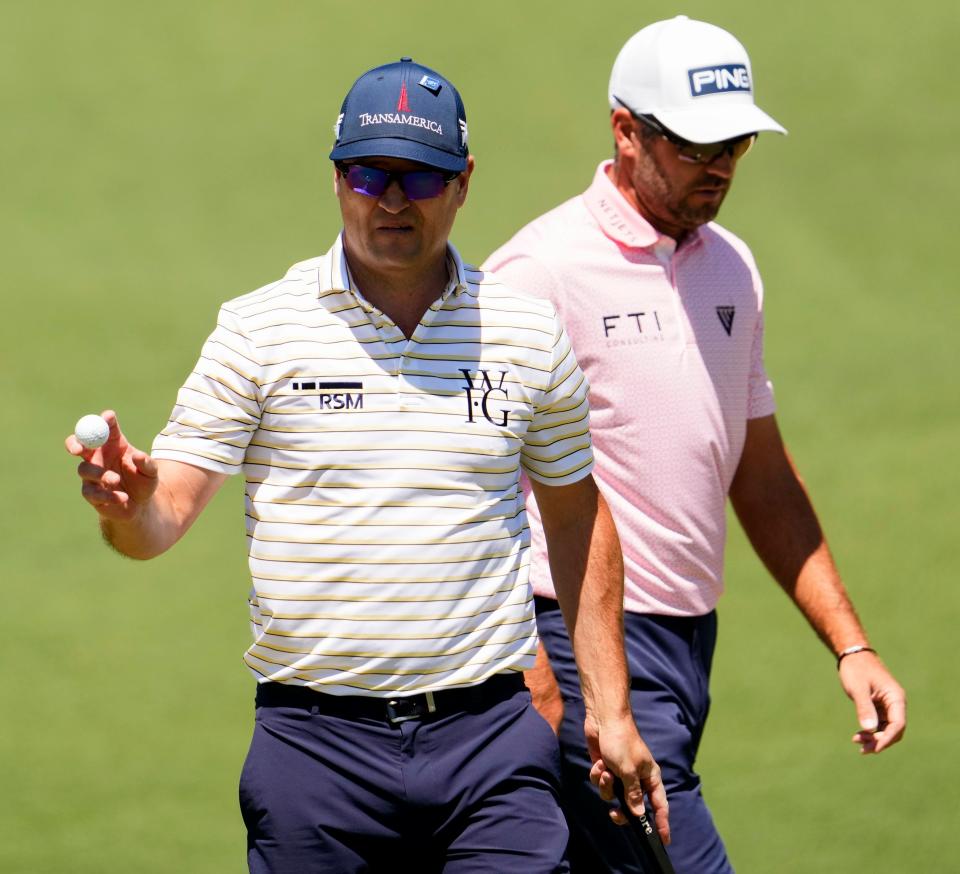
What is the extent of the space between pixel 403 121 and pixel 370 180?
0.43 ft

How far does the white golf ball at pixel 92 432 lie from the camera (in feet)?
10.1

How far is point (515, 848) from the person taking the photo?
3.54 m

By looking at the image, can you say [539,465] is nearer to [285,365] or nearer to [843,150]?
[285,365]

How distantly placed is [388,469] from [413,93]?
2.46 ft

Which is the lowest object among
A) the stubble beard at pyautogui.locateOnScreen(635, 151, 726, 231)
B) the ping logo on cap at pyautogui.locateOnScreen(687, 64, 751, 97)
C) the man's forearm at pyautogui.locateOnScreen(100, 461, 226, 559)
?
the man's forearm at pyautogui.locateOnScreen(100, 461, 226, 559)

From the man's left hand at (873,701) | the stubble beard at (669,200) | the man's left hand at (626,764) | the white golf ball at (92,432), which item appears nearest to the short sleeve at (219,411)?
the white golf ball at (92,432)

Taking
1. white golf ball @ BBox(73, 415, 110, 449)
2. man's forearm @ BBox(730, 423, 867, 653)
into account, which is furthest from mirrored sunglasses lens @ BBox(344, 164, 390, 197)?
man's forearm @ BBox(730, 423, 867, 653)

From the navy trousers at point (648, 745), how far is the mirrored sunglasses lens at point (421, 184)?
1.16m

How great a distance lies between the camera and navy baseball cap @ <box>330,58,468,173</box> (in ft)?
11.7

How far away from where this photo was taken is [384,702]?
3.48 m

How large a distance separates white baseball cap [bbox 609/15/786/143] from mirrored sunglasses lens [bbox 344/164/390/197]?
1091 mm

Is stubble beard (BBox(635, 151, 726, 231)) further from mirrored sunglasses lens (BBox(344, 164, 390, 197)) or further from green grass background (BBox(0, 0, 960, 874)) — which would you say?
Answer: green grass background (BBox(0, 0, 960, 874))

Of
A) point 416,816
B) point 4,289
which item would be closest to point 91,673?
point 4,289

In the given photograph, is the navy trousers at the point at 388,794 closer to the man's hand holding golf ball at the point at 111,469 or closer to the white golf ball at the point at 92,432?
the man's hand holding golf ball at the point at 111,469
